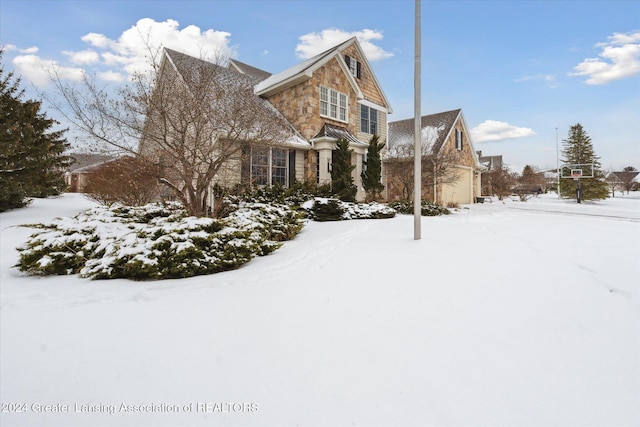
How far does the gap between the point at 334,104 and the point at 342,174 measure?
455 centimetres

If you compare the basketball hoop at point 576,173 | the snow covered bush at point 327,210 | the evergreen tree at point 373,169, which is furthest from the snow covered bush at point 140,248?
the basketball hoop at point 576,173

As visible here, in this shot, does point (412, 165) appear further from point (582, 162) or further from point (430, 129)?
point (582, 162)

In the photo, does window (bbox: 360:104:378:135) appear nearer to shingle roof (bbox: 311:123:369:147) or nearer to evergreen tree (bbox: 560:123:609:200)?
shingle roof (bbox: 311:123:369:147)

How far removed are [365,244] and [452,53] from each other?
7534 millimetres

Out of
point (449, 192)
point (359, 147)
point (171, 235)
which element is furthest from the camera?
point (449, 192)

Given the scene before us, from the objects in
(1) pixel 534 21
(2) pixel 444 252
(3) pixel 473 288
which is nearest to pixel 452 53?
(1) pixel 534 21

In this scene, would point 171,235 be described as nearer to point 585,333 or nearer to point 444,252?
point 444,252

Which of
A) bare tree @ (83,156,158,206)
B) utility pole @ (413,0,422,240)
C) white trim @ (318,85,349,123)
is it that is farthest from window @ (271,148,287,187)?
utility pole @ (413,0,422,240)

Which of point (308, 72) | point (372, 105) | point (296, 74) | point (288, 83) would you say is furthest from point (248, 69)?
point (372, 105)

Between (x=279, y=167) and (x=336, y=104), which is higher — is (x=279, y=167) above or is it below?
below

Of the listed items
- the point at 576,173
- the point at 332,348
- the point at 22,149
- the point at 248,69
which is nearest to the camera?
the point at 332,348

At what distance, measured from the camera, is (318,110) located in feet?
47.5

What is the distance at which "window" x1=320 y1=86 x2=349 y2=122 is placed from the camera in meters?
14.8

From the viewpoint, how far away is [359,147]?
50.0ft
